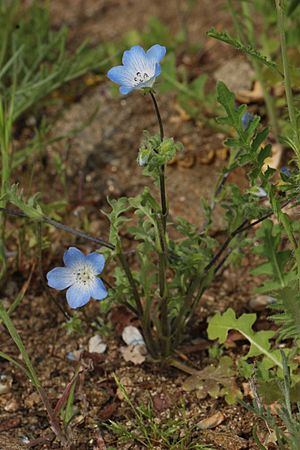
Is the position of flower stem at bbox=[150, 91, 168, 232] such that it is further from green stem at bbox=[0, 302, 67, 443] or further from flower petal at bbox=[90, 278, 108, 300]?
green stem at bbox=[0, 302, 67, 443]

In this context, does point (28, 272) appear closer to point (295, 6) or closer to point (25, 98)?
point (25, 98)

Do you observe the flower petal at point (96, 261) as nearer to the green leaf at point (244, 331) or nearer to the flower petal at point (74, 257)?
the flower petal at point (74, 257)

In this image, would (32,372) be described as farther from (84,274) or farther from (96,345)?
(96,345)

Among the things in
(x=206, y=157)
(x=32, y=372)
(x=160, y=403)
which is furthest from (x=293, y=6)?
(x=32, y=372)

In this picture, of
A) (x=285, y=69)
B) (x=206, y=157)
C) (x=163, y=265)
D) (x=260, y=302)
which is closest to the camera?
(x=285, y=69)

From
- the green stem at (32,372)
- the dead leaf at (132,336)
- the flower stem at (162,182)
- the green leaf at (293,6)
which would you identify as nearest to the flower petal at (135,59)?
the flower stem at (162,182)

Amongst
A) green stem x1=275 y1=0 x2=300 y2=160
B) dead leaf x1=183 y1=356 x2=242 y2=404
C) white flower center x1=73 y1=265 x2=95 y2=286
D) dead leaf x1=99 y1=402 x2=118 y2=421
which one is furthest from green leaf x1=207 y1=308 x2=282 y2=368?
green stem x1=275 y1=0 x2=300 y2=160

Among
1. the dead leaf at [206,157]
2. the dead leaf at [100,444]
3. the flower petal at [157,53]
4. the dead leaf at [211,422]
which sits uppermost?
the flower petal at [157,53]
